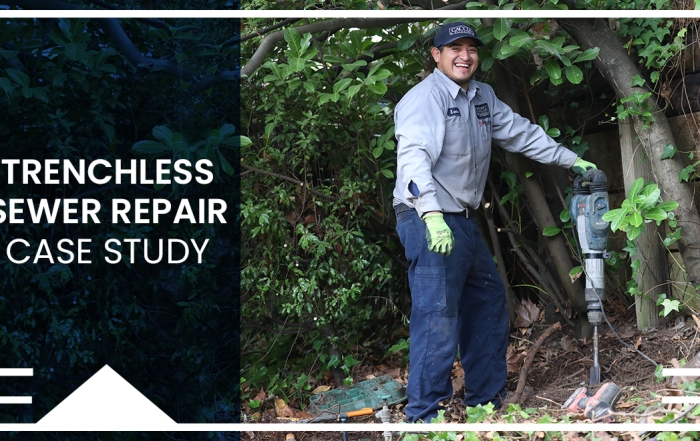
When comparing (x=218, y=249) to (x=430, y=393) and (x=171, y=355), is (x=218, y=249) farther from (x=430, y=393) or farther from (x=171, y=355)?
(x=430, y=393)

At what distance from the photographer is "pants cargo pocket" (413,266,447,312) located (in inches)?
137

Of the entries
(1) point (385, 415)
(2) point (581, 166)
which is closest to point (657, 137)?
(2) point (581, 166)

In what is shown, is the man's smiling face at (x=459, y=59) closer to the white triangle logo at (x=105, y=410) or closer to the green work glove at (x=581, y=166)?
the green work glove at (x=581, y=166)

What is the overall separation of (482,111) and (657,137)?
3.08 ft

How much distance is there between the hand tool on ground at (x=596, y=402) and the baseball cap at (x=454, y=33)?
1775 millimetres

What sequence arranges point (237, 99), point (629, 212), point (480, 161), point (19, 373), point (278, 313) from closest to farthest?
1. point (629, 212)
2. point (480, 161)
3. point (19, 373)
4. point (237, 99)
5. point (278, 313)

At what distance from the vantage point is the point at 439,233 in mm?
3338

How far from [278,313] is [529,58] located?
2.17 metres

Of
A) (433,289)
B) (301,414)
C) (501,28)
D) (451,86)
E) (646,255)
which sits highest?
(501,28)

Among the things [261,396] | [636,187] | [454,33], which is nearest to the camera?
[636,187]

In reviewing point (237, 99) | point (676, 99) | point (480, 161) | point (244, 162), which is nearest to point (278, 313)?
point (244, 162)

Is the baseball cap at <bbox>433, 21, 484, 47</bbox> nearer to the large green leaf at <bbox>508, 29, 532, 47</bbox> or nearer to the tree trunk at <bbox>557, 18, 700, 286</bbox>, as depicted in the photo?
the large green leaf at <bbox>508, 29, 532, 47</bbox>

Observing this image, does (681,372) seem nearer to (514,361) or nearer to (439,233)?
(514,361)

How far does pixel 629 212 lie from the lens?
343 cm
